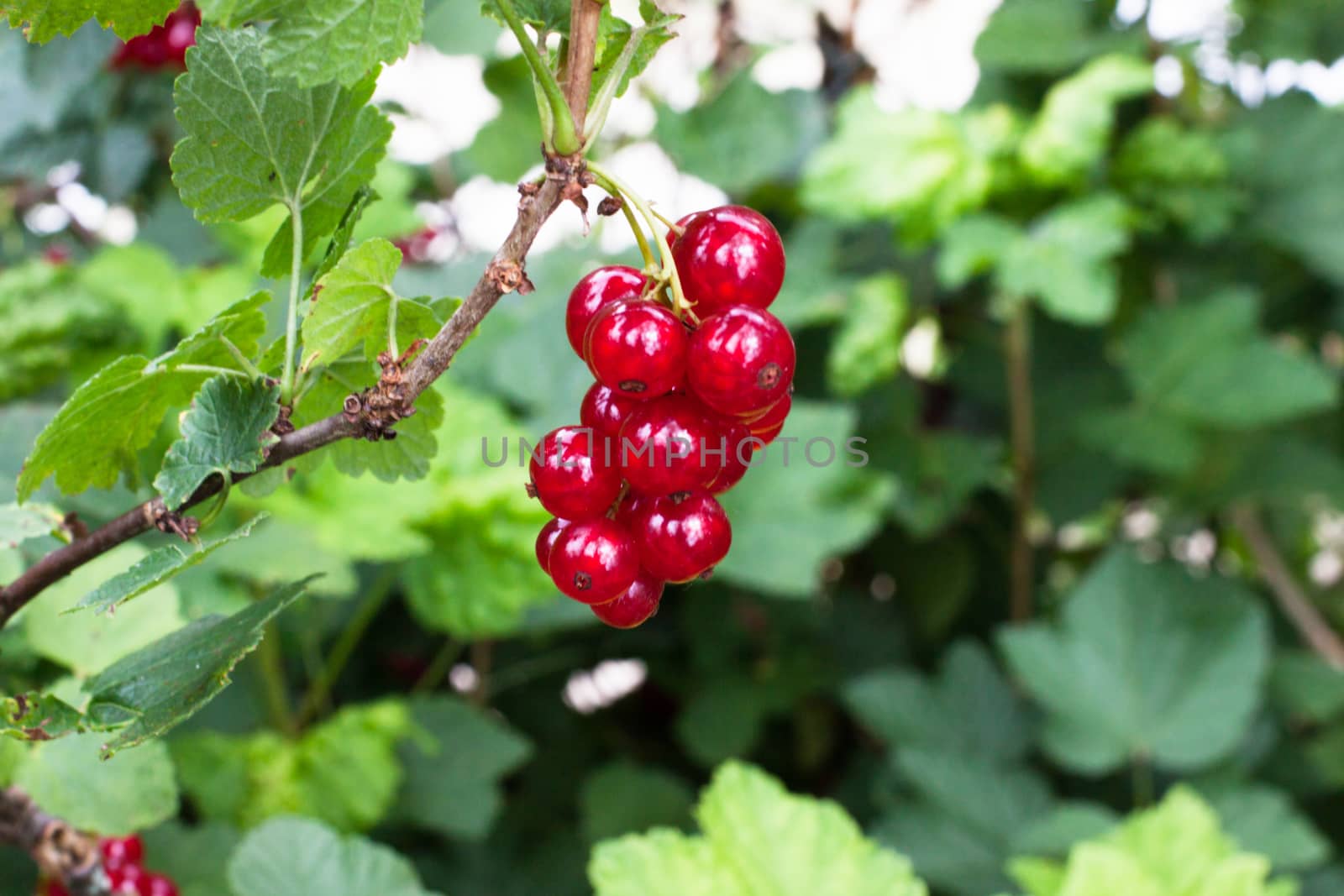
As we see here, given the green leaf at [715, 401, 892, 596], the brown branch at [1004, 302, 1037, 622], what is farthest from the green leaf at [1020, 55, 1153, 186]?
the green leaf at [715, 401, 892, 596]

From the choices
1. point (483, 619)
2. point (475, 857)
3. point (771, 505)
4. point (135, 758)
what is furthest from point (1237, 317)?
point (135, 758)

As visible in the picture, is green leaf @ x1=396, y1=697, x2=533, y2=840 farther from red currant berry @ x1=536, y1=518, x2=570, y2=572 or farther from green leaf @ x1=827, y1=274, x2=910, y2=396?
red currant berry @ x1=536, y1=518, x2=570, y2=572

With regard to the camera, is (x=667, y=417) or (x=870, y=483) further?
(x=870, y=483)

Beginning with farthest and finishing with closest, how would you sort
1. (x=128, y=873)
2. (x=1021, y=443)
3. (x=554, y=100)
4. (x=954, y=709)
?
1. (x=1021, y=443)
2. (x=954, y=709)
3. (x=128, y=873)
4. (x=554, y=100)

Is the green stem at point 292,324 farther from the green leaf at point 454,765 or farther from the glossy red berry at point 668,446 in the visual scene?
the green leaf at point 454,765

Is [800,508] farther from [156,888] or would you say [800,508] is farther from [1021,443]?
[156,888]

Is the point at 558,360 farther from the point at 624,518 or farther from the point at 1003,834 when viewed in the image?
the point at 624,518

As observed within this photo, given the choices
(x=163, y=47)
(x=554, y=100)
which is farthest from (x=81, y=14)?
(x=163, y=47)
